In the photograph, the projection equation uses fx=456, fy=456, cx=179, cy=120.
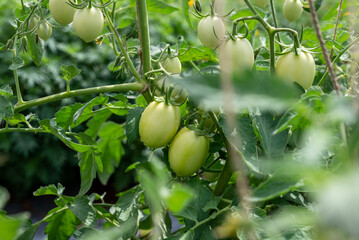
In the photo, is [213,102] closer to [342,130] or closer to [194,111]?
[342,130]

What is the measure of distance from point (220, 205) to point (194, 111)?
0.42 ft

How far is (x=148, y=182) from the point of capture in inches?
8.2

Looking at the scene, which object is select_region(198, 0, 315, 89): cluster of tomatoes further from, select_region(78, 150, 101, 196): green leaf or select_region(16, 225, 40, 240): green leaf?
select_region(16, 225, 40, 240): green leaf

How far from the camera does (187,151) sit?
55 centimetres

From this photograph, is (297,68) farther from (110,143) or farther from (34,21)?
(110,143)

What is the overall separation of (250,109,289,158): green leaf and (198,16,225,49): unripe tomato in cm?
12

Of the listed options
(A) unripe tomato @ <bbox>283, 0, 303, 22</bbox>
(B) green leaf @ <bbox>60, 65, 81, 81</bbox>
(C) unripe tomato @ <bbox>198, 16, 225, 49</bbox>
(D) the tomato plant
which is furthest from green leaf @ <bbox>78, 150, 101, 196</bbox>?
(A) unripe tomato @ <bbox>283, 0, 303, 22</bbox>

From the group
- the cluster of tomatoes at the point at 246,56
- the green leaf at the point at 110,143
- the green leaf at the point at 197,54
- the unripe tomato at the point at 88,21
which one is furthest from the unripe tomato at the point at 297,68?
the green leaf at the point at 110,143

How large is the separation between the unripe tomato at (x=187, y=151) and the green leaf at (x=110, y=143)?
37 centimetres

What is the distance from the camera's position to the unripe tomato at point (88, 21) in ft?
1.94

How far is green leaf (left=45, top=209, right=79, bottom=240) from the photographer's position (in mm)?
640

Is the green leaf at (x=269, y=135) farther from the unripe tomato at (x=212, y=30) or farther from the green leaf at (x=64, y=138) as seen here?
the green leaf at (x=64, y=138)

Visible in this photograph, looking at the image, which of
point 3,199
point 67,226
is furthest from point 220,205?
point 3,199

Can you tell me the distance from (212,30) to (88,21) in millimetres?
162
